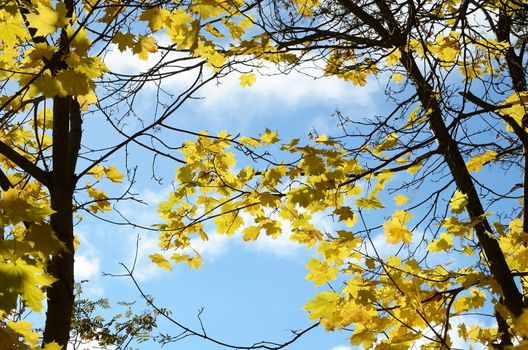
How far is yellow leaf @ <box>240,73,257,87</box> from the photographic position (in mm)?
3799

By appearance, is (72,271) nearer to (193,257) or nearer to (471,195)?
(193,257)

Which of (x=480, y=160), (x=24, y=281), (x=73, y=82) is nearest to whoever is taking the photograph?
(x=24, y=281)

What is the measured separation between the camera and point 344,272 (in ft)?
10.3

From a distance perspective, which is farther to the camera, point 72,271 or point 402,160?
point 402,160

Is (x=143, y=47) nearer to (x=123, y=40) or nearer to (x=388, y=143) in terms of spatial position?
(x=123, y=40)

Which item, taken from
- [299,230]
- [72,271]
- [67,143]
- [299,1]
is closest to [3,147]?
[67,143]

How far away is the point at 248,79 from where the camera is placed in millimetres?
3814

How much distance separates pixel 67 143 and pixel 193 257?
138 centimetres

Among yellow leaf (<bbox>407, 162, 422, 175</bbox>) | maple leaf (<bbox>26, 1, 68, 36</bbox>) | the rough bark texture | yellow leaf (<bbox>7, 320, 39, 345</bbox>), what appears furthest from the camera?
yellow leaf (<bbox>407, 162, 422, 175</bbox>)

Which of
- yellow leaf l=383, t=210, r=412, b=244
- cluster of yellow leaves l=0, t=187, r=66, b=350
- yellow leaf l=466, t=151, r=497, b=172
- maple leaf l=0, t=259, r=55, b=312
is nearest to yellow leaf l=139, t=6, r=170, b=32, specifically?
cluster of yellow leaves l=0, t=187, r=66, b=350

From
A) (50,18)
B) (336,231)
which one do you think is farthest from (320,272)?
(50,18)

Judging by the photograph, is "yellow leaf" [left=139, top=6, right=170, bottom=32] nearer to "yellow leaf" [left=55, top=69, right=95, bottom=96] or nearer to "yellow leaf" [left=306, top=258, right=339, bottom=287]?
"yellow leaf" [left=55, top=69, right=95, bottom=96]

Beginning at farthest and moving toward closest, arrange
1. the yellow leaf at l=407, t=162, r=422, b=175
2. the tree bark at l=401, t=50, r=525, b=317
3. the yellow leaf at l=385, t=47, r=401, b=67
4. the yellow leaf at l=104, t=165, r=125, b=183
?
the yellow leaf at l=104, t=165, r=125, b=183
the yellow leaf at l=385, t=47, r=401, b=67
the yellow leaf at l=407, t=162, r=422, b=175
the tree bark at l=401, t=50, r=525, b=317

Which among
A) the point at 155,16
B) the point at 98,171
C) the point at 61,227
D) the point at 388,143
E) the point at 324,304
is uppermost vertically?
the point at 98,171
